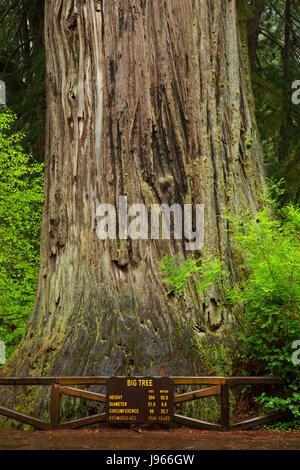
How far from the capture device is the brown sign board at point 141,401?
493 cm

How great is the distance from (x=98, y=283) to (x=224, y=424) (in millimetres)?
1991

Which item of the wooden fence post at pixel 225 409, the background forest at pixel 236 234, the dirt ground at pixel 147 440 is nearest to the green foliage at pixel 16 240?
the background forest at pixel 236 234

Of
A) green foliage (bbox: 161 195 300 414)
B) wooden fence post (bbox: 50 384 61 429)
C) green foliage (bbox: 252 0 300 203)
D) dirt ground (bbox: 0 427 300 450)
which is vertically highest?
green foliage (bbox: 252 0 300 203)

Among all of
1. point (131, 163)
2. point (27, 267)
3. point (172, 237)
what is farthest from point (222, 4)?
point (27, 267)

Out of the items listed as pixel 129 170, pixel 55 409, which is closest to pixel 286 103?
pixel 129 170

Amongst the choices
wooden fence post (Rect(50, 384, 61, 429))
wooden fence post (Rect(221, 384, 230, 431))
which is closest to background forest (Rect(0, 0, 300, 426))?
wooden fence post (Rect(221, 384, 230, 431))

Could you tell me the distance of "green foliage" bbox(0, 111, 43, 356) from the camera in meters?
9.57

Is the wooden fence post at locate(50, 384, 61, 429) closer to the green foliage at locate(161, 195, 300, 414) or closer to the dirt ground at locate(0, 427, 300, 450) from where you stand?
the dirt ground at locate(0, 427, 300, 450)

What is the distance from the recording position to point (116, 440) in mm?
4539

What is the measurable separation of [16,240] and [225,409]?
243 inches

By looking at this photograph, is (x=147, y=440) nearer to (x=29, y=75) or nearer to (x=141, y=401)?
(x=141, y=401)

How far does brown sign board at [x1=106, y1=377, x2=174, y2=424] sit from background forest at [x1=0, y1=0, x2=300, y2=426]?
3.18 ft

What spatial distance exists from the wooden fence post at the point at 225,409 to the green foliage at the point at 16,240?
17.0 feet

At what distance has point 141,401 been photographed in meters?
4.95
